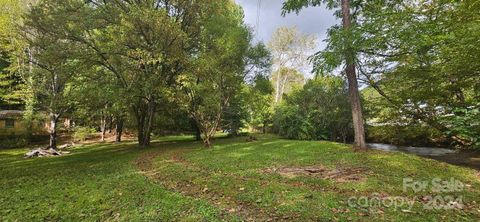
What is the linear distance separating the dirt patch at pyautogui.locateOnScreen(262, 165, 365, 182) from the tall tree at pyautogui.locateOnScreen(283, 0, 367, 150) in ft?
11.5

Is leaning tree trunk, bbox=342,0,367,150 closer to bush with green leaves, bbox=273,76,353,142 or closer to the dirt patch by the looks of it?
the dirt patch

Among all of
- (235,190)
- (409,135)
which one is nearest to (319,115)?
(409,135)

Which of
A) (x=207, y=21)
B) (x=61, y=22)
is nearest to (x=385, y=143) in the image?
(x=207, y=21)

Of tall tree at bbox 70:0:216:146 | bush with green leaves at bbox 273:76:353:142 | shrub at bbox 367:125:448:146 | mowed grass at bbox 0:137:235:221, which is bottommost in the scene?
mowed grass at bbox 0:137:235:221

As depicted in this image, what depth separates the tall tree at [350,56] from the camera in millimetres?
9154

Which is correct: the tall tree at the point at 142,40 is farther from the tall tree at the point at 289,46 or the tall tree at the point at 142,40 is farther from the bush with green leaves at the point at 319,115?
the tall tree at the point at 289,46

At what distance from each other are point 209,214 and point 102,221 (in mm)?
1748

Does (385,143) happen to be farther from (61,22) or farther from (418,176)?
(61,22)

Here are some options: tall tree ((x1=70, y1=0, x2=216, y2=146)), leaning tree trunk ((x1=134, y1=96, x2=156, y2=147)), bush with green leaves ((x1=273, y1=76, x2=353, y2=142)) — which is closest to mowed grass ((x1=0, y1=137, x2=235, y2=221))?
tall tree ((x1=70, y1=0, x2=216, y2=146))

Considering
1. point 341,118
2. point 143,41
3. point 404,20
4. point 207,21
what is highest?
Answer: point 207,21

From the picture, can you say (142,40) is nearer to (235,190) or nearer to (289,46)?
(235,190)

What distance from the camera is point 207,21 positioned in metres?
16.1

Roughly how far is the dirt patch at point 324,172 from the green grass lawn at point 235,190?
0.08 ft

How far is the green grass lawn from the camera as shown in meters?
4.52
